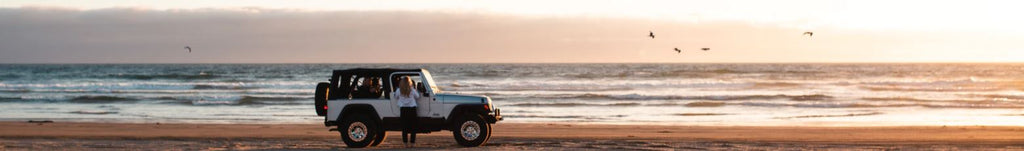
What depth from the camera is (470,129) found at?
48.7 feet

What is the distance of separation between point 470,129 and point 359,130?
1355 millimetres

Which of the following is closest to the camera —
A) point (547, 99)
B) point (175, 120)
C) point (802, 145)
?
point (802, 145)

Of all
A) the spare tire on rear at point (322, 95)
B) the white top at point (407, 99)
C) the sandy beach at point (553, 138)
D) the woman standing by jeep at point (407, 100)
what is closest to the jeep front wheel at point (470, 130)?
the sandy beach at point (553, 138)

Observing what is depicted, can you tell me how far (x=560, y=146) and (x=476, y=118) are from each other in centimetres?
125

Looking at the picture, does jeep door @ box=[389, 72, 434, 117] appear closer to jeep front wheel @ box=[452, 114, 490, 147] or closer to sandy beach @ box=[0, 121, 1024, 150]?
jeep front wheel @ box=[452, 114, 490, 147]

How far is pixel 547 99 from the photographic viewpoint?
127 feet

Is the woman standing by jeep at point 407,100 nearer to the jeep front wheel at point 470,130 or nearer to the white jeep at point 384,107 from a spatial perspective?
the white jeep at point 384,107

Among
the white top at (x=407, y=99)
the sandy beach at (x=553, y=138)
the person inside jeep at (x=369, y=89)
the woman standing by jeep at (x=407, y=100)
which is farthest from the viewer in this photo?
the sandy beach at (x=553, y=138)

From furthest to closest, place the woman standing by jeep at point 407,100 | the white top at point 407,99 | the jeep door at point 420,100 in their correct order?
the jeep door at point 420,100 → the white top at point 407,99 → the woman standing by jeep at point 407,100

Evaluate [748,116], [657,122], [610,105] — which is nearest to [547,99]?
[610,105]

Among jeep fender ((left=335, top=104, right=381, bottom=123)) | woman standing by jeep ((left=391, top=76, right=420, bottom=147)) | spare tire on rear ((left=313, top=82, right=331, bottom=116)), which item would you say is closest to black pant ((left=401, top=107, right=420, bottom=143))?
woman standing by jeep ((left=391, top=76, right=420, bottom=147))

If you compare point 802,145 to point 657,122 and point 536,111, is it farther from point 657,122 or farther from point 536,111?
point 536,111

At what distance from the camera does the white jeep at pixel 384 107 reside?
14.6 metres

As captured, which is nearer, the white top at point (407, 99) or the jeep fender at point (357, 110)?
the white top at point (407, 99)
